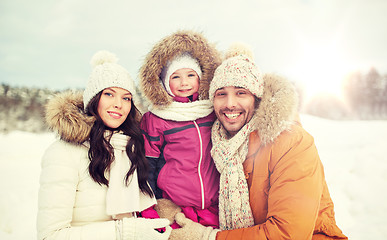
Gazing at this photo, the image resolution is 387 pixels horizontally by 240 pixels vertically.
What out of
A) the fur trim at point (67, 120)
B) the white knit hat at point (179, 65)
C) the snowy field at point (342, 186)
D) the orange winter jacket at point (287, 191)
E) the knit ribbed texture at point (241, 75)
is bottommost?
the snowy field at point (342, 186)

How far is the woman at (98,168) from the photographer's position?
1898 millimetres

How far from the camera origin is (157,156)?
8.70 feet

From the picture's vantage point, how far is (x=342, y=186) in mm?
5473

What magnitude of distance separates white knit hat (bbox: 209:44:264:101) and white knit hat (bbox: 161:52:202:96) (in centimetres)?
43

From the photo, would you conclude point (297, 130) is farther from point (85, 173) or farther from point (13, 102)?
point (13, 102)

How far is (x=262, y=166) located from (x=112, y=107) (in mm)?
1504

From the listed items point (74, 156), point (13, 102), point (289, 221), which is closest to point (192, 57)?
point (74, 156)

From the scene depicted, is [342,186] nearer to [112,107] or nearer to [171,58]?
[171,58]

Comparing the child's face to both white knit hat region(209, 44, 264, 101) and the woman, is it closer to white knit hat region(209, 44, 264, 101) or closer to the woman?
white knit hat region(209, 44, 264, 101)

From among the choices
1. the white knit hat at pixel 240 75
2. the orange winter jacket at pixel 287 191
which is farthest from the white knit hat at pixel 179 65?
the orange winter jacket at pixel 287 191

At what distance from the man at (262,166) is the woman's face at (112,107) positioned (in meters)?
0.94

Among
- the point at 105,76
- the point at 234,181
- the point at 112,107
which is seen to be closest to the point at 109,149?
the point at 112,107

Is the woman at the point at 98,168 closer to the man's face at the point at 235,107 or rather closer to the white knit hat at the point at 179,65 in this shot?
the white knit hat at the point at 179,65

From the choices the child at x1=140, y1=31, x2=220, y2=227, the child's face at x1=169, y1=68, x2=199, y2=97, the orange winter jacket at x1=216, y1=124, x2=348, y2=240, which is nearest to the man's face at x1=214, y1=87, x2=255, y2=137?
the orange winter jacket at x1=216, y1=124, x2=348, y2=240
